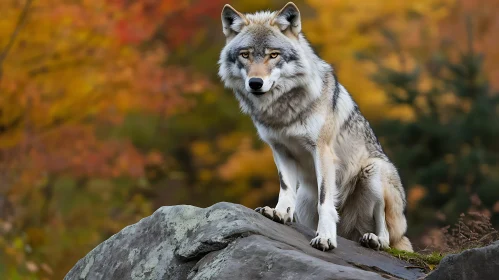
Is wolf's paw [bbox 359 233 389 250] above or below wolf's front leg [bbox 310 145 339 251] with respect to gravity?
below

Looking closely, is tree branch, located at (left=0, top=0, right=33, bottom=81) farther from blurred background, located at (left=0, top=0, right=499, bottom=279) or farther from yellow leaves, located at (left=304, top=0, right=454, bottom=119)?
yellow leaves, located at (left=304, top=0, right=454, bottom=119)

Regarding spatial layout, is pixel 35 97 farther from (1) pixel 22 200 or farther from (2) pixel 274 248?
(2) pixel 274 248

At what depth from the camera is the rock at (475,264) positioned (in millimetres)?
4336

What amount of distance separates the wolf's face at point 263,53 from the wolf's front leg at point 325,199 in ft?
2.20

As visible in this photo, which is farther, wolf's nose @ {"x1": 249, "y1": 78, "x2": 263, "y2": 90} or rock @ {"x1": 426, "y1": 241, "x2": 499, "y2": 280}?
wolf's nose @ {"x1": 249, "y1": 78, "x2": 263, "y2": 90}

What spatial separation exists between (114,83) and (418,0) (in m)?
11.4

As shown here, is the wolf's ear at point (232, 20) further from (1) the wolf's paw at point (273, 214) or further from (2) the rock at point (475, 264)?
(2) the rock at point (475, 264)

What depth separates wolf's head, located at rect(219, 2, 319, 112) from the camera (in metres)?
6.02

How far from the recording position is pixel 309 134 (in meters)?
6.12

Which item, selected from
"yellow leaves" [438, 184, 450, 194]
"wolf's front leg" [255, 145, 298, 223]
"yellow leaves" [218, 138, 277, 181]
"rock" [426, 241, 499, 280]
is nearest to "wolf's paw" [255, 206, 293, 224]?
"wolf's front leg" [255, 145, 298, 223]

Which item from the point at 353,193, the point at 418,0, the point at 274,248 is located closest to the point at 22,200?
the point at 353,193

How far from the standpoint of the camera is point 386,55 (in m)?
23.9

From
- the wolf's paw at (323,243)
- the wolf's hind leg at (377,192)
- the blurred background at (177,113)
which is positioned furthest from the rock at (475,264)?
the blurred background at (177,113)

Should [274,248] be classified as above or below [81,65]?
below
